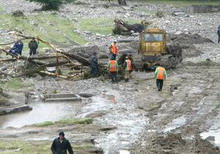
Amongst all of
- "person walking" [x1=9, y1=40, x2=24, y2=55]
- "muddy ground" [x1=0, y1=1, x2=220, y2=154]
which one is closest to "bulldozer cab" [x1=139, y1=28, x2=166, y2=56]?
"muddy ground" [x1=0, y1=1, x2=220, y2=154]

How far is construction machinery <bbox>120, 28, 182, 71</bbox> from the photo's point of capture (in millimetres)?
38438

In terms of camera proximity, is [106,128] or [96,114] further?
[96,114]

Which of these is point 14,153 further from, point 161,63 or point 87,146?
point 161,63

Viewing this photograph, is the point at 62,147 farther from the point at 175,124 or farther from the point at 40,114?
the point at 40,114

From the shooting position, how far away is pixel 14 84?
3488cm

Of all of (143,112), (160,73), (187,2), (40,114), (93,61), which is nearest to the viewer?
(143,112)

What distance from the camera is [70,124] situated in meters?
25.9

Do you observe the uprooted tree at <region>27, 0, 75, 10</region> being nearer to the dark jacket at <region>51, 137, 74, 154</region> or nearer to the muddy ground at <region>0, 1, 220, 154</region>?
the muddy ground at <region>0, 1, 220, 154</region>

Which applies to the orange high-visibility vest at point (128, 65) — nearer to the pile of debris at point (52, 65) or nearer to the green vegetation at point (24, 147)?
the pile of debris at point (52, 65)

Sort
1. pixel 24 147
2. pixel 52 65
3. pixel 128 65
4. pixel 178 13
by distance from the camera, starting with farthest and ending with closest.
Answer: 1. pixel 178 13
2. pixel 52 65
3. pixel 128 65
4. pixel 24 147

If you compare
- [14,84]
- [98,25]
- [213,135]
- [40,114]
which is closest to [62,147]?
[213,135]

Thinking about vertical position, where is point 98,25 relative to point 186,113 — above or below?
above

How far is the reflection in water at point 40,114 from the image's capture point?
2775 cm

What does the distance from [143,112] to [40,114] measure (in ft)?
14.7
